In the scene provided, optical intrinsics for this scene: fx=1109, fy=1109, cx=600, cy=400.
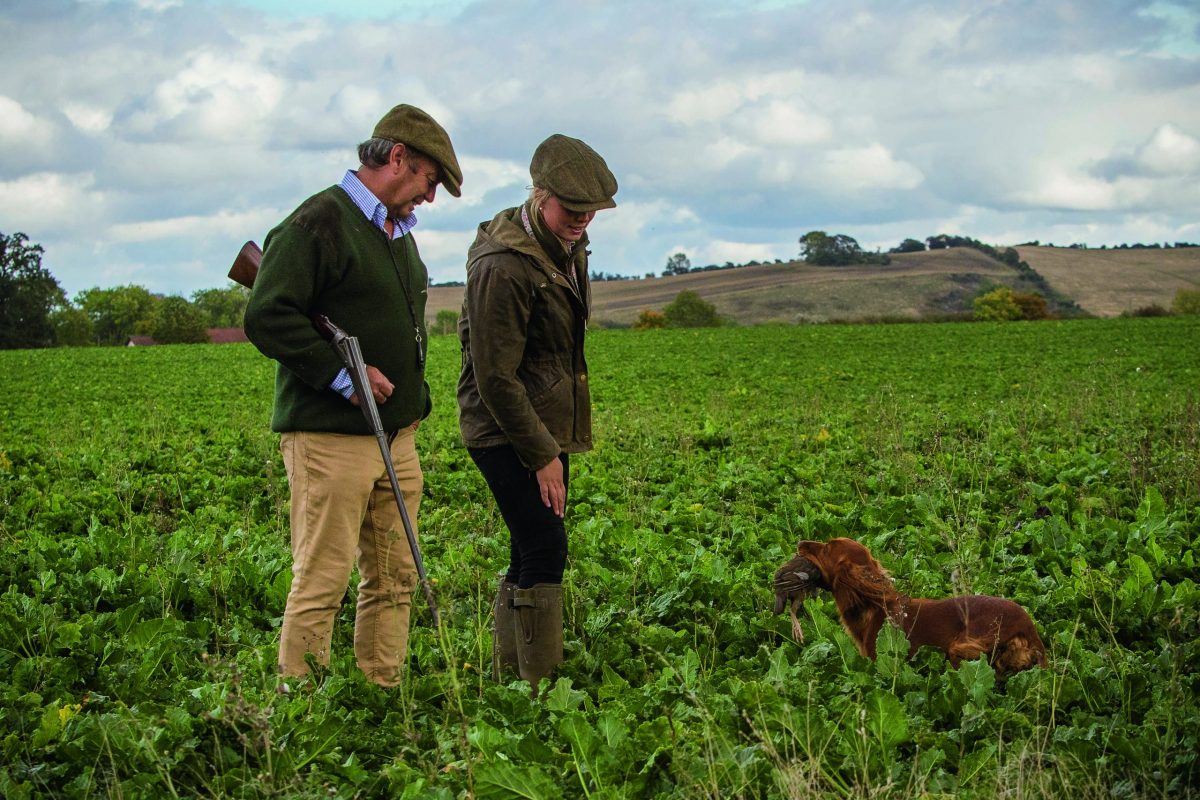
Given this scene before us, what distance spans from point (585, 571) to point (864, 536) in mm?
2029

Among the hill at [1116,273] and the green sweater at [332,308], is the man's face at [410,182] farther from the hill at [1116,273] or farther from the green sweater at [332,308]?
the hill at [1116,273]

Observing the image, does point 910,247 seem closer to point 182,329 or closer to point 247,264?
point 182,329

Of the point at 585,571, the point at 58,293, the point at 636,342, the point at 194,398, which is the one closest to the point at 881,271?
the point at 636,342

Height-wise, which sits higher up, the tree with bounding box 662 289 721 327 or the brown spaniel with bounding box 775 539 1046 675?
the tree with bounding box 662 289 721 327

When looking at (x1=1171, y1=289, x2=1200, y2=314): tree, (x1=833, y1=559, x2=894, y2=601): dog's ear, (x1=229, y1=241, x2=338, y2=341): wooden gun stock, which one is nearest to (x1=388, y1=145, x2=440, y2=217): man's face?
(x1=229, y1=241, x2=338, y2=341): wooden gun stock

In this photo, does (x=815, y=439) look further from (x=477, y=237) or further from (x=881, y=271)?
(x=881, y=271)

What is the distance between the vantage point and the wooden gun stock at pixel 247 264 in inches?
170

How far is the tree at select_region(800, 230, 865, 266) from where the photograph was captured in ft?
354

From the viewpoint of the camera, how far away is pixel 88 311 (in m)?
112

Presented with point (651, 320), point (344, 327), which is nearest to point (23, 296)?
point (651, 320)

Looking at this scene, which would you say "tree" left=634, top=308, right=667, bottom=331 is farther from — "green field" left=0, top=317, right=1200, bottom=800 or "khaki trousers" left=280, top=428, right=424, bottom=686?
"khaki trousers" left=280, top=428, right=424, bottom=686

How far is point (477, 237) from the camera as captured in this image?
4.18m

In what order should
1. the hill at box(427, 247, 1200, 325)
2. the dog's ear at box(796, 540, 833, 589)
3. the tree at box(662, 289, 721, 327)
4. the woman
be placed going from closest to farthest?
1. the woman
2. the dog's ear at box(796, 540, 833, 589)
3. the tree at box(662, 289, 721, 327)
4. the hill at box(427, 247, 1200, 325)

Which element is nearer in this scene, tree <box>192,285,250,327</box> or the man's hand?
the man's hand
